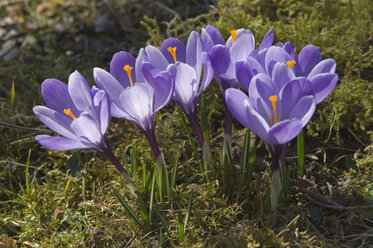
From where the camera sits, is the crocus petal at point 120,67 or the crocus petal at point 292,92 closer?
the crocus petal at point 292,92

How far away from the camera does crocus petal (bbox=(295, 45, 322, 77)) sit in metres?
1.48

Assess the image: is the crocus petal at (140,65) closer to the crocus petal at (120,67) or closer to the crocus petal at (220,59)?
the crocus petal at (120,67)

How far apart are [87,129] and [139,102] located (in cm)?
18

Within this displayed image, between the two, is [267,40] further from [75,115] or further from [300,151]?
[75,115]

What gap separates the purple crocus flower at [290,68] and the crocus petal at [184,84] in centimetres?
15

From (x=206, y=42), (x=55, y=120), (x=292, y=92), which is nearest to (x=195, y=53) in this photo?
(x=206, y=42)

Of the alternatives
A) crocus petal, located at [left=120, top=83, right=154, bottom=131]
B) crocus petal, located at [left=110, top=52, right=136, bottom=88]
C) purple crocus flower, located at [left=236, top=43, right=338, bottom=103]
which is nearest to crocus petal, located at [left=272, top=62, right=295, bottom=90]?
purple crocus flower, located at [left=236, top=43, right=338, bottom=103]

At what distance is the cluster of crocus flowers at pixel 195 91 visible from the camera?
4.35 ft

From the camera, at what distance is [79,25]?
3.50 metres

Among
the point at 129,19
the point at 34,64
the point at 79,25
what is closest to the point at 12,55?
the point at 34,64

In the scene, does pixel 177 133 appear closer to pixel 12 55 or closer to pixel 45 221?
pixel 45 221

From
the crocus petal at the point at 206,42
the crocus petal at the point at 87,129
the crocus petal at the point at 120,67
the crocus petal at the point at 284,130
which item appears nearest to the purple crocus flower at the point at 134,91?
the crocus petal at the point at 120,67

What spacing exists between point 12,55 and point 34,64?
28 centimetres

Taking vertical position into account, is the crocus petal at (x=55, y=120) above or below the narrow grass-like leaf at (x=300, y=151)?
above
